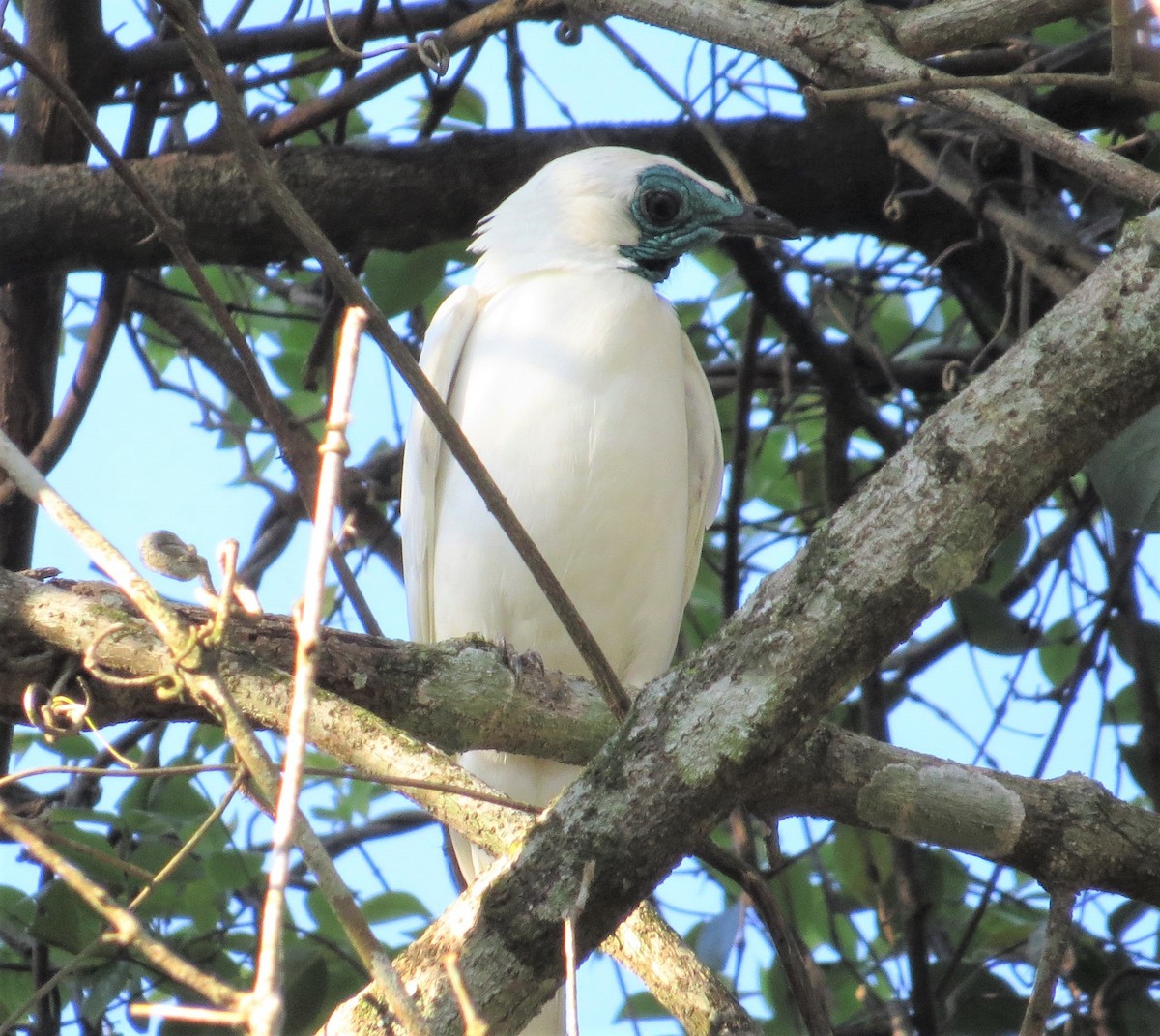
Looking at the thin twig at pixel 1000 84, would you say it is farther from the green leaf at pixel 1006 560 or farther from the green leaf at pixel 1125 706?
the green leaf at pixel 1125 706

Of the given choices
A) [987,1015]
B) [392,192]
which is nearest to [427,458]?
[392,192]

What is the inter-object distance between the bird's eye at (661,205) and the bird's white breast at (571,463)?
0.22m

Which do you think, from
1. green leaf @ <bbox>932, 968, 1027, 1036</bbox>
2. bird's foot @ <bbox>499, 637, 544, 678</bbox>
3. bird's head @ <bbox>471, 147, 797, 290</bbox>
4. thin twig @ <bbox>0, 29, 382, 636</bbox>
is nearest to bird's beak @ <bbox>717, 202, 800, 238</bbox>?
bird's head @ <bbox>471, 147, 797, 290</bbox>

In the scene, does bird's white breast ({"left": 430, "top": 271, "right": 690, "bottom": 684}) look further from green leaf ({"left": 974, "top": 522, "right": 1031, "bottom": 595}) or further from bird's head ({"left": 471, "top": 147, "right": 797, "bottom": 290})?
green leaf ({"left": 974, "top": 522, "right": 1031, "bottom": 595})

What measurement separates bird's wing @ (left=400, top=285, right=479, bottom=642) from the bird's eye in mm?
526

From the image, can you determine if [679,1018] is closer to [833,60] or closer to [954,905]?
[833,60]

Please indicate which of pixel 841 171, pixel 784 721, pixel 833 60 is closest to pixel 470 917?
pixel 784 721

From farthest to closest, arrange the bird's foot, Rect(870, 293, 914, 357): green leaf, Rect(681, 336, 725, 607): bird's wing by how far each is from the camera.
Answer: Rect(870, 293, 914, 357): green leaf
Rect(681, 336, 725, 607): bird's wing
the bird's foot

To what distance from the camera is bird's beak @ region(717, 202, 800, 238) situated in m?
3.86

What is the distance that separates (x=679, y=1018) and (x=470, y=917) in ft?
1.89

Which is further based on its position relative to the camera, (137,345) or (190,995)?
(137,345)

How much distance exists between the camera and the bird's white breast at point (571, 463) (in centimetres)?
357

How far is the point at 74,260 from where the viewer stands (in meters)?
3.78

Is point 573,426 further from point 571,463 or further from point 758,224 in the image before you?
point 758,224
